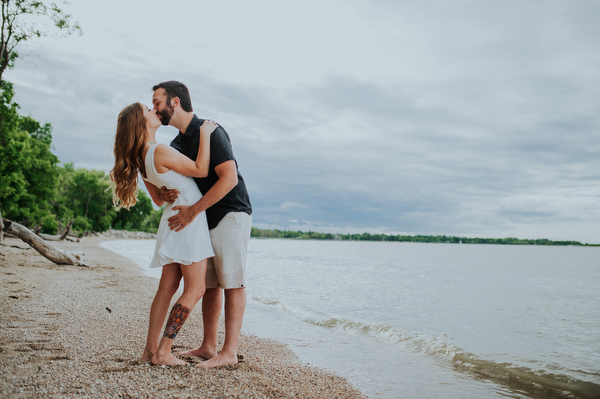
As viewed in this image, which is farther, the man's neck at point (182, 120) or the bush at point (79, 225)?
the bush at point (79, 225)

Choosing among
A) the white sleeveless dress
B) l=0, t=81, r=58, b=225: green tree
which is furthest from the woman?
l=0, t=81, r=58, b=225: green tree

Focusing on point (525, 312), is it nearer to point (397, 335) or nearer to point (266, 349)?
point (397, 335)

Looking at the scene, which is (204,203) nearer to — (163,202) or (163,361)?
(163,202)

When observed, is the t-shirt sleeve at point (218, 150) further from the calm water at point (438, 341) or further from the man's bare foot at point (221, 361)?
the calm water at point (438, 341)

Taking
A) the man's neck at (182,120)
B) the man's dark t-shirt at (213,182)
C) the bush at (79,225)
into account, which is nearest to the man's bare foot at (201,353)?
the man's dark t-shirt at (213,182)

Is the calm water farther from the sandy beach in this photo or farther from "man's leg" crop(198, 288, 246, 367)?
"man's leg" crop(198, 288, 246, 367)

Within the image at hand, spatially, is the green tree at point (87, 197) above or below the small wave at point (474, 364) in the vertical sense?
above

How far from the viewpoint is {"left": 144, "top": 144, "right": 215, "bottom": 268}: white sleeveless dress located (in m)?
3.56

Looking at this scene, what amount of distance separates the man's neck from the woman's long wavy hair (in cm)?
25

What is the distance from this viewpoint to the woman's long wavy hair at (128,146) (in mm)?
3648

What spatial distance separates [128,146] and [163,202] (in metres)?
0.57

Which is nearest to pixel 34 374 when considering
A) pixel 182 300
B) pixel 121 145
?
pixel 182 300

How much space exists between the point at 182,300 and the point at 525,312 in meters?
10.9

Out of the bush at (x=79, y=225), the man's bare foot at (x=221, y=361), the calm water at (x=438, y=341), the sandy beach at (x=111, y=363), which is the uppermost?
the man's bare foot at (x=221, y=361)
